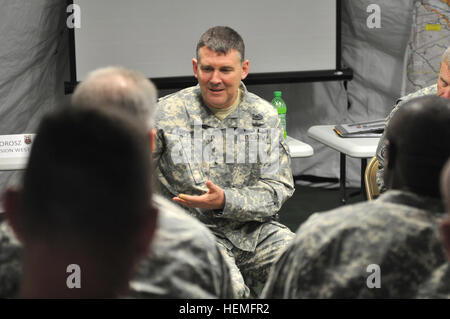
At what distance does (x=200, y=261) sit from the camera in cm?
114

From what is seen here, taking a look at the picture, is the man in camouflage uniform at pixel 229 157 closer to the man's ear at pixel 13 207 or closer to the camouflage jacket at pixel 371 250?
the camouflage jacket at pixel 371 250

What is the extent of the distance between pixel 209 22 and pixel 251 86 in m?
0.68

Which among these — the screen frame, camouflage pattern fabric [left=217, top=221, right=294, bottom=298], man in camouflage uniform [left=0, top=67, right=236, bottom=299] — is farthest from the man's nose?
the screen frame

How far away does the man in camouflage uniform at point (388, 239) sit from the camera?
113 cm

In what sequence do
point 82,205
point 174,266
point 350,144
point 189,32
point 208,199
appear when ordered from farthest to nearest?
1. point 189,32
2. point 350,144
3. point 208,199
4. point 174,266
5. point 82,205

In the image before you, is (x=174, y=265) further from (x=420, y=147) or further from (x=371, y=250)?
(x=420, y=147)

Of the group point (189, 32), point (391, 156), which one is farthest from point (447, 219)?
point (189, 32)

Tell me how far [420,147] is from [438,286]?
26 cm

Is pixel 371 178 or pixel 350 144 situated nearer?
pixel 371 178

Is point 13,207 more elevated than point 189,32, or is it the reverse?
point 189,32

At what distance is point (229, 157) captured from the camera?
7.76ft
